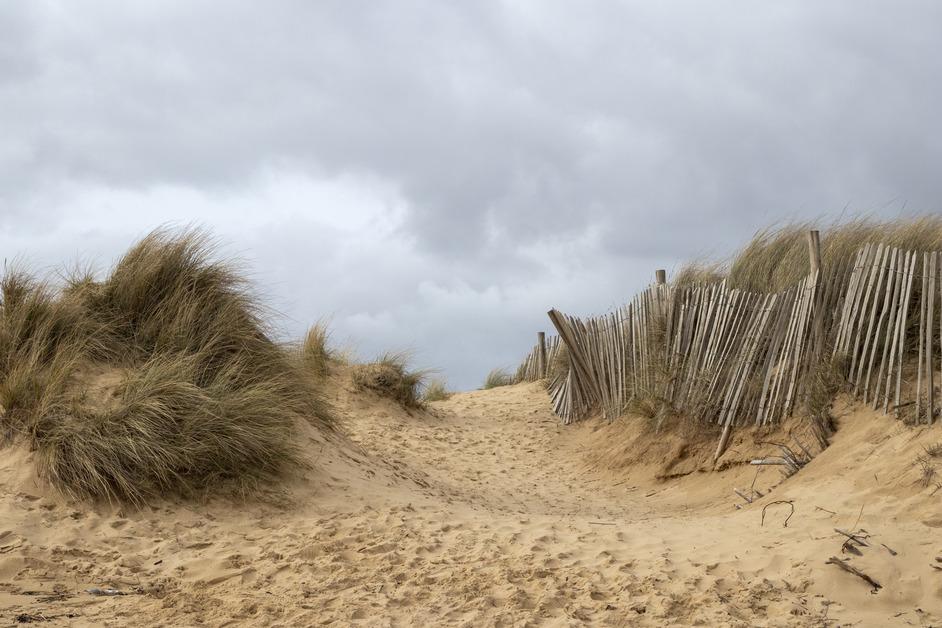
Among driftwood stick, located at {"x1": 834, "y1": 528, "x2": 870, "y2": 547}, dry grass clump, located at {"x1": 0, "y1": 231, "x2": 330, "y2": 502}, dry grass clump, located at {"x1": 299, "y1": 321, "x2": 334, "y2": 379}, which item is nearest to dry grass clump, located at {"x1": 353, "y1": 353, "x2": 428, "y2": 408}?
dry grass clump, located at {"x1": 299, "y1": 321, "x2": 334, "y2": 379}

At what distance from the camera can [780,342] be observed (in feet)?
22.0

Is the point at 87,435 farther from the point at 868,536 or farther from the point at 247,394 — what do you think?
the point at 868,536

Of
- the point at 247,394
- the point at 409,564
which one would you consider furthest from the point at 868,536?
the point at 247,394

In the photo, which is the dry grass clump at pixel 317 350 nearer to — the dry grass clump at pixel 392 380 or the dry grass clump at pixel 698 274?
the dry grass clump at pixel 392 380

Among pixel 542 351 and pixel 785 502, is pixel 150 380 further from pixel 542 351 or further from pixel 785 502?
pixel 542 351

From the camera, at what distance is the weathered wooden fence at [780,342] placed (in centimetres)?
553

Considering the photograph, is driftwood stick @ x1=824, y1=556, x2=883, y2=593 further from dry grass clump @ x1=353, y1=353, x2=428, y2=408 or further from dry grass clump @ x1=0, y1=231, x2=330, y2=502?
dry grass clump @ x1=353, y1=353, x2=428, y2=408

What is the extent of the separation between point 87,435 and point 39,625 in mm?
1890

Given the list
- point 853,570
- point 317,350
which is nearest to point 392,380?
point 317,350

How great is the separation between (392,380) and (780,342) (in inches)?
221

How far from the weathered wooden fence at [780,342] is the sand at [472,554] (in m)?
0.45

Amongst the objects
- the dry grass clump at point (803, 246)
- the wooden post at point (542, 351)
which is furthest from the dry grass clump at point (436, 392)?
the dry grass clump at point (803, 246)

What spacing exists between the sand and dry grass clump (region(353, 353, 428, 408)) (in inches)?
164

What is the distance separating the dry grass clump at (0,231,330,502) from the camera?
198 inches
